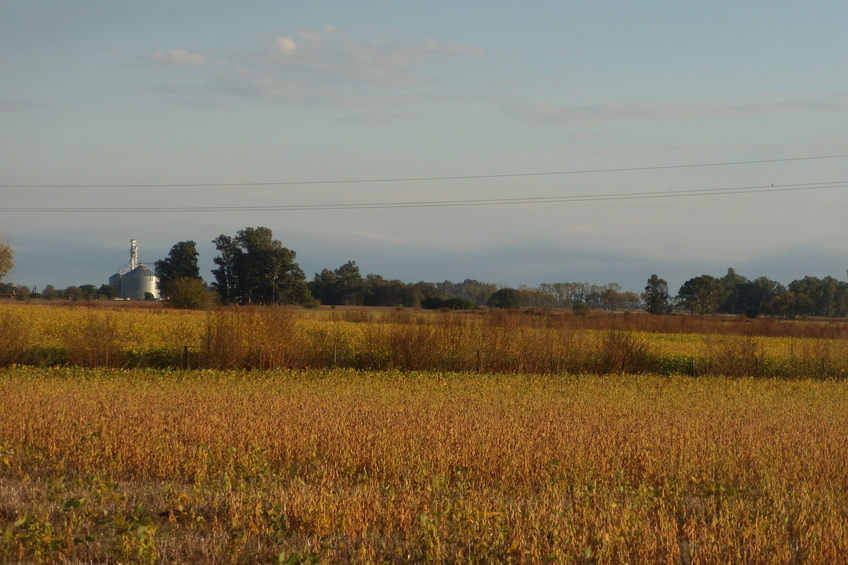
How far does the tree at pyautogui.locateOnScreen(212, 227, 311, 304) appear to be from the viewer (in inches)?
3100

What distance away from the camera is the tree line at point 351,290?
67.9 m

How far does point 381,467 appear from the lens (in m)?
9.48

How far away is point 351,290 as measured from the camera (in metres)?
96.5

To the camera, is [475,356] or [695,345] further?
[695,345]

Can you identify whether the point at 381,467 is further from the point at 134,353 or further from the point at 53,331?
the point at 53,331

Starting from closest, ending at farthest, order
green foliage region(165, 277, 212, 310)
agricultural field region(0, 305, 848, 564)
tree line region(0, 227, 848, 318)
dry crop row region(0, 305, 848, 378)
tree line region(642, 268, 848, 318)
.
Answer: agricultural field region(0, 305, 848, 564) < dry crop row region(0, 305, 848, 378) < green foliage region(165, 277, 212, 310) < tree line region(0, 227, 848, 318) < tree line region(642, 268, 848, 318)

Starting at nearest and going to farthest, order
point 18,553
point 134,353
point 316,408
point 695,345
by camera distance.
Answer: point 18,553 → point 316,408 → point 134,353 → point 695,345

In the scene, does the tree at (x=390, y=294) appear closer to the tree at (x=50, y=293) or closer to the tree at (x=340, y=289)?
the tree at (x=340, y=289)

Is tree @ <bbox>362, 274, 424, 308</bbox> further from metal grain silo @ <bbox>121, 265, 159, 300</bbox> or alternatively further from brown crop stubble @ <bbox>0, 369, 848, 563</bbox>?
brown crop stubble @ <bbox>0, 369, 848, 563</bbox>

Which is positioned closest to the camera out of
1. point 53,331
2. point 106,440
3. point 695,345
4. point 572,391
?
point 106,440

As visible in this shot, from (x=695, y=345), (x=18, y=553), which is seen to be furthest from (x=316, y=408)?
(x=695, y=345)

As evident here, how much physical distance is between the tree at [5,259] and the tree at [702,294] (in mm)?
84300

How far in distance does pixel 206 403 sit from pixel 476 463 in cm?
745

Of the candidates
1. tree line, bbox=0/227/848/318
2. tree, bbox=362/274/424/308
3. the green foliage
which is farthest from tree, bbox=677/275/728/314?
the green foliage
